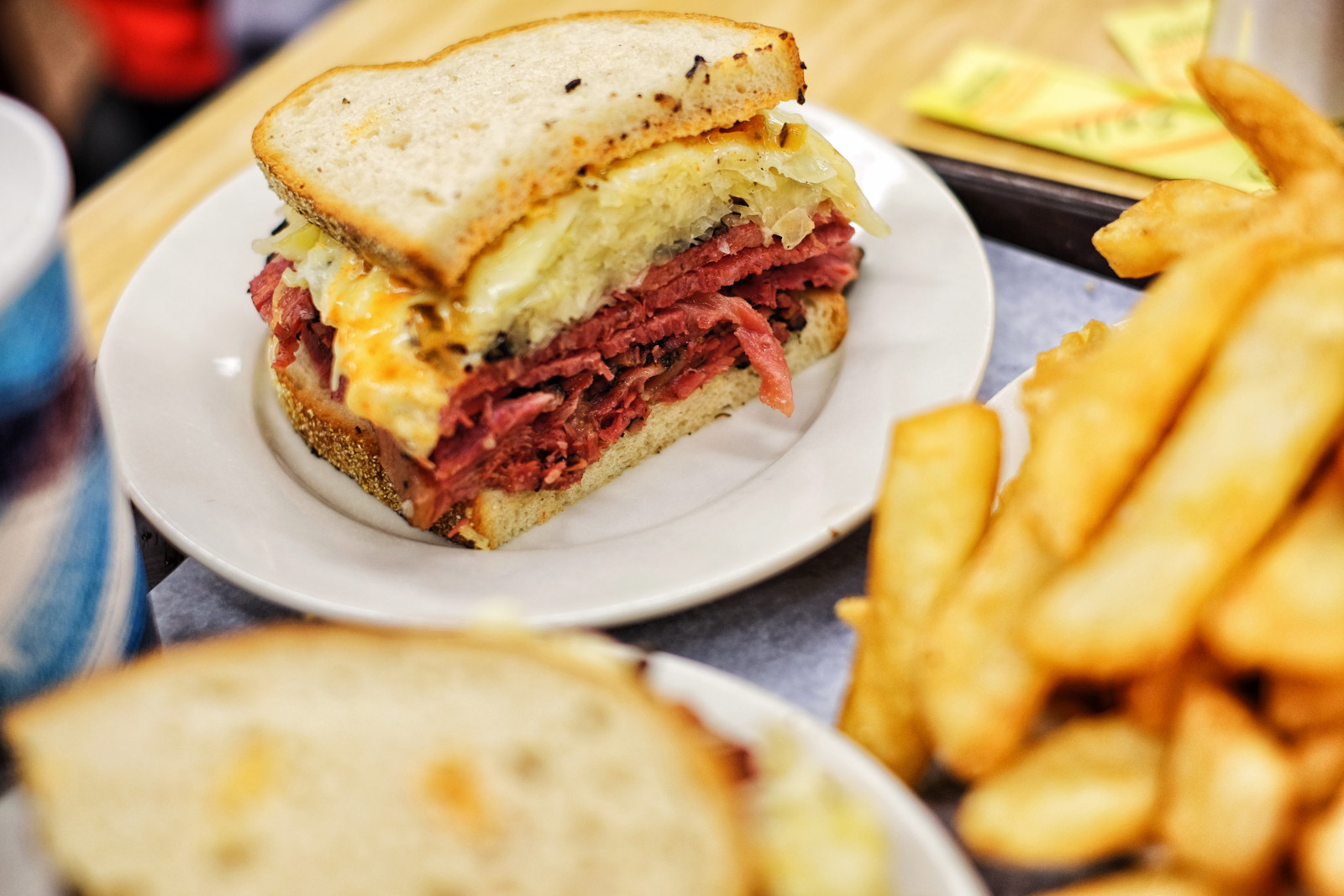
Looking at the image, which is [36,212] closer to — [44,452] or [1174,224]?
[44,452]

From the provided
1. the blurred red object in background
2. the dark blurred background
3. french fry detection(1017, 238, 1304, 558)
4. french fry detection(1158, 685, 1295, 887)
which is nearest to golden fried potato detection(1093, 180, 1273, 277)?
french fry detection(1017, 238, 1304, 558)

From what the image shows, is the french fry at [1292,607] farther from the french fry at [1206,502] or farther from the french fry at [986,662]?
the french fry at [986,662]

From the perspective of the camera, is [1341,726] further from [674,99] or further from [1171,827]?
[674,99]

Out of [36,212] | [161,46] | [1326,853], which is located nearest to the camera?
[1326,853]

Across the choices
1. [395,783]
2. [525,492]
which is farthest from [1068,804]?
[525,492]

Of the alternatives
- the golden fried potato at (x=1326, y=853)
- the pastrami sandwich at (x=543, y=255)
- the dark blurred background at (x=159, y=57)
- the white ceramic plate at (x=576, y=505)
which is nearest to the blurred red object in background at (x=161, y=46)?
the dark blurred background at (x=159, y=57)

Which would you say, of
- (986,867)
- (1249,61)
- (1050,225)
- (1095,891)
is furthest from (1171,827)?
(1249,61)
